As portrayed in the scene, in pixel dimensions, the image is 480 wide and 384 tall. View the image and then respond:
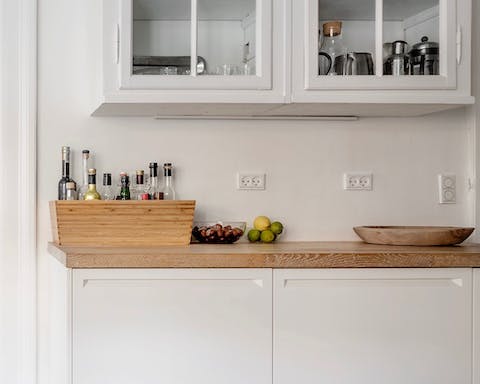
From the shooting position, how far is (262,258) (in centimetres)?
240

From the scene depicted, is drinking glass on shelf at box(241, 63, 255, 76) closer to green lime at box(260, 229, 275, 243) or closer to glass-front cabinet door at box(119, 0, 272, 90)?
glass-front cabinet door at box(119, 0, 272, 90)

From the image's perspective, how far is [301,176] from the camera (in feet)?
9.94

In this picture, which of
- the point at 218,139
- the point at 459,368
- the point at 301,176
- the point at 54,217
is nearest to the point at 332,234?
the point at 301,176

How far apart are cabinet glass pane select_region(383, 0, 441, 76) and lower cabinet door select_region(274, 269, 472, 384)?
70 cm

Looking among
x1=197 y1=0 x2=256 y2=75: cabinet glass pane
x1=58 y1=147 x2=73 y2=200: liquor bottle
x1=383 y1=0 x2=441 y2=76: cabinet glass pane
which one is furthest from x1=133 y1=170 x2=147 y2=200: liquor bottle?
x1=383 y1=0 x2=441 y2=76: cabinet glass pane

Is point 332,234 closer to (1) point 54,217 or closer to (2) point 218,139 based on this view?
(2) point 218,139

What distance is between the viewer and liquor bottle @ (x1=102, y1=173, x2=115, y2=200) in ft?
9.38

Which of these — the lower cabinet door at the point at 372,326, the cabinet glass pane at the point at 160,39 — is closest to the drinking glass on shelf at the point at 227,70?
the cabinet glass pane at the point at 160,39

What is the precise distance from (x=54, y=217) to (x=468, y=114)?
161 centimetres

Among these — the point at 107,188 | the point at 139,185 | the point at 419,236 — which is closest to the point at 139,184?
the point at 139,185

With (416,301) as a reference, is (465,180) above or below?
above

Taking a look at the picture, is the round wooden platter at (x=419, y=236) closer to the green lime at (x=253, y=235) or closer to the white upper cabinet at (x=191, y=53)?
the green lime at (x=253, y=235)

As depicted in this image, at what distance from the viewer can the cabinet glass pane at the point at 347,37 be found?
2.67m

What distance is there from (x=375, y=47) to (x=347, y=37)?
10cm
